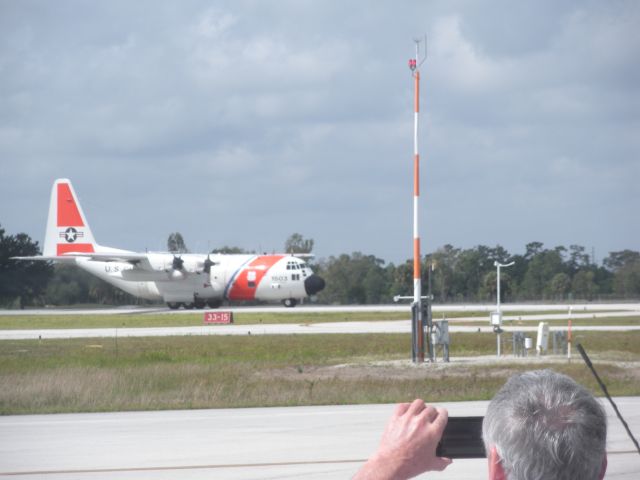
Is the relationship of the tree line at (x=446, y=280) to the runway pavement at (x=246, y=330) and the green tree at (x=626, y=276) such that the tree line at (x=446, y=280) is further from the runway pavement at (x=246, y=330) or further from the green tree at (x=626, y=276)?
the runway pavement at (x=246, y=330)

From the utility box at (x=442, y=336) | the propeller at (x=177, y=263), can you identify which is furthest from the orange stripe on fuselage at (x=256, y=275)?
the utility box at (x=442, y=336)

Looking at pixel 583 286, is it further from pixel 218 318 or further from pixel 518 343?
pixel 518 343

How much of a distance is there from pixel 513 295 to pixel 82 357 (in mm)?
61919

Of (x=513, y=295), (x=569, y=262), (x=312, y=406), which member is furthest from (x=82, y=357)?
(x=569, y=262)

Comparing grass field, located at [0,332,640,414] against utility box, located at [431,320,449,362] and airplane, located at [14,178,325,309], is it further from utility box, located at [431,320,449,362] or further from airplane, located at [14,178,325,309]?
airplane, located at [14,178,325,309]

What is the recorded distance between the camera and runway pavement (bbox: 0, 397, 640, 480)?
9.38m

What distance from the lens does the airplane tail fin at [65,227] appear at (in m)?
68.3

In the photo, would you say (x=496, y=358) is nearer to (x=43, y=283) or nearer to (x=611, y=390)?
(x=611, y=390)

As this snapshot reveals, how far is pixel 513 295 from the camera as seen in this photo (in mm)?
85500

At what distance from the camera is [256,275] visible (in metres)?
63.2

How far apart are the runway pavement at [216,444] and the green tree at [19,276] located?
208ft

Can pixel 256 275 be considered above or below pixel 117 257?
below

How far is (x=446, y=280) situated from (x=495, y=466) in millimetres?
86664

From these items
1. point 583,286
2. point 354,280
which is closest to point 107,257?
point 583,286
